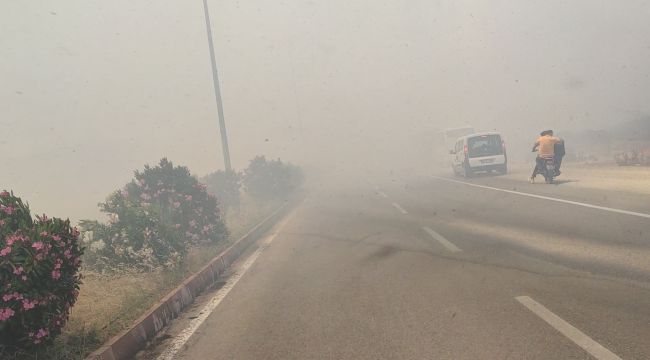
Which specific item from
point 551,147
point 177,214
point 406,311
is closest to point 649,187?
point 551,147

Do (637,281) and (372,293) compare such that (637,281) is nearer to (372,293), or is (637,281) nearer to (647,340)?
(647,340)

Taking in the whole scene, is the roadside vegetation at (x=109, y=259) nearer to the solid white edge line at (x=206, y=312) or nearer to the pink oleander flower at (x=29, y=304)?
the pink oleander flower at (x=29, y=304)

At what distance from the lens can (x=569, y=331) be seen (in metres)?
3.72

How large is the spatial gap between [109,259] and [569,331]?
7114 mm

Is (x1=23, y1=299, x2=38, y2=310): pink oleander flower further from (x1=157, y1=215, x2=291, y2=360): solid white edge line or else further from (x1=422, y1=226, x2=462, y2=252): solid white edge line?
(x1=422, y1=226, x2=462, y2=252): solid white edge line

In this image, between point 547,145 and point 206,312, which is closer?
point 206,312

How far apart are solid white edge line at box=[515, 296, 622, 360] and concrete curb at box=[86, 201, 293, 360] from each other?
3.84 meters

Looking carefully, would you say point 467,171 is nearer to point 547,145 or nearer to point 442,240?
point 547,145

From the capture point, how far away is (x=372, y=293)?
5.38 meters

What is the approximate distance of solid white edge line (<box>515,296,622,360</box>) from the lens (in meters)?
3.28

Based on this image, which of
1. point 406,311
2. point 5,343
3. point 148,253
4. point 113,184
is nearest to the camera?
point 5,343

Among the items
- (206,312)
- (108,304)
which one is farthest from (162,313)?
(108,304)

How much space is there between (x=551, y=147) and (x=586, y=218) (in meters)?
6.06

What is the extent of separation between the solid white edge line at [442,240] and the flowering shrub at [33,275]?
5.29m
